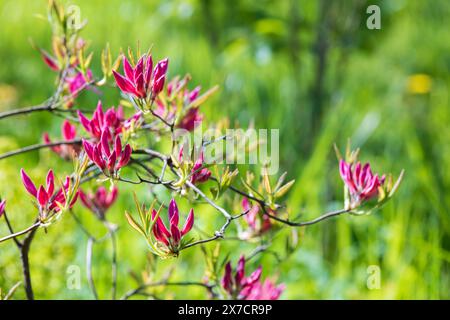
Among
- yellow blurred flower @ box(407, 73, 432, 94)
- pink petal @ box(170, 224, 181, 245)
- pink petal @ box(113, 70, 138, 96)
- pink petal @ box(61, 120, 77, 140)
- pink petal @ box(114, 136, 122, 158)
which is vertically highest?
yellow blurred flower @ box(407, 73, 432, 94)

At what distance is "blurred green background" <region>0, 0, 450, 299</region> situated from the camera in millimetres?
1750

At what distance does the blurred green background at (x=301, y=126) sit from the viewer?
175 cm

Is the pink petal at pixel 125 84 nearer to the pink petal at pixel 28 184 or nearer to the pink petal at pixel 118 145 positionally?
the pink petal at pixel 118 145

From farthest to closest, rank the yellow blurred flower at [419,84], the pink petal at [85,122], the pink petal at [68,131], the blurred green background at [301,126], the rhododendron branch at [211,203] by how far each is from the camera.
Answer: the yellow blurred flower at [419,84] < the blurred green background at [301,126] < the pink petal at [68,131] < the pink petal at [85,122] < the rhododendron branch at [211,203]

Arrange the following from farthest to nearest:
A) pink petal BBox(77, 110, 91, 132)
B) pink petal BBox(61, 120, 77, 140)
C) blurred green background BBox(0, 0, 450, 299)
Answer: blurred green background BBox(0, 0, 450, 299), pink petal BBox(61, 120, 77, 140), pink petal BBox(77, 110, 91, 132)

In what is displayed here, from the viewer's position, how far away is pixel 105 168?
814mm

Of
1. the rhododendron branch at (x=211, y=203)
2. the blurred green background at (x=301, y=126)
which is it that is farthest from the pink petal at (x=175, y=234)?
the blurred green background at (x=301, y=126)

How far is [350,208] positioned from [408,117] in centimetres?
235

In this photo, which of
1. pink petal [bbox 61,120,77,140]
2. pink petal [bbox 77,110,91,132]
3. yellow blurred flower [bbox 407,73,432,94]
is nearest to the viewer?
pink petal [bbox 77,110,91,132]

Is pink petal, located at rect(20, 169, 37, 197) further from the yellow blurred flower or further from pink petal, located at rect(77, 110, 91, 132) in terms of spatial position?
the yellow blurred flower

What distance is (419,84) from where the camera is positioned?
3.61m

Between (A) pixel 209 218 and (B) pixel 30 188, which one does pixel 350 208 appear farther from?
(A) pixel 209 218

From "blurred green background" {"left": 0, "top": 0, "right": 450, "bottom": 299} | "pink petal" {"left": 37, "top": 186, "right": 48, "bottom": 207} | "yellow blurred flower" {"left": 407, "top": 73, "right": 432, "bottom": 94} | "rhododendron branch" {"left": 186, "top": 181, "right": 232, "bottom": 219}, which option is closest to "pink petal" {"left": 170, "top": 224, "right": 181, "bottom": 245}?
"rhododendron branch" {"left": 186, "top": 181, "right": 232, "bottom": 219}

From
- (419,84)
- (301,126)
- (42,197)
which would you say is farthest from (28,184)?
(419,84)
